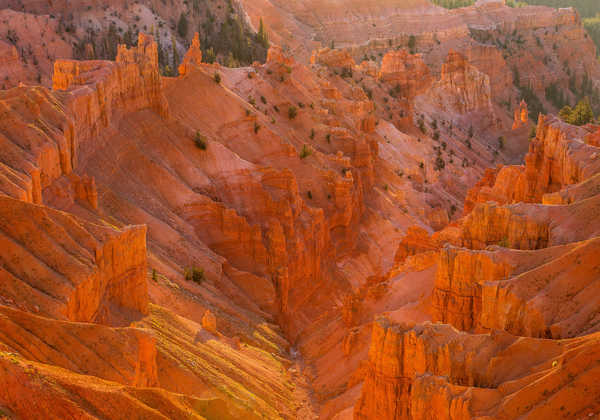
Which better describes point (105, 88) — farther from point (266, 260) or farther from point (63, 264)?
point (63, 264)

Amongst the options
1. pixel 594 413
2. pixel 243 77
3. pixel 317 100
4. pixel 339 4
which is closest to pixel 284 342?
pixel 594 413

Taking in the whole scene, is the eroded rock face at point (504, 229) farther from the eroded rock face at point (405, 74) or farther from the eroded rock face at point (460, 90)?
the eroded rock face at point (460, 90)

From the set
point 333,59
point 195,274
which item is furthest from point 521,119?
point 195,274

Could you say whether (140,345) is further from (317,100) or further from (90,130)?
(317,100)

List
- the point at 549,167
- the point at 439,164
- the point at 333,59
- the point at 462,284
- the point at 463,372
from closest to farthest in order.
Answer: the point at 463,372 → the point at 462,284 → the point at 549,167 → the point at 439,164 → the point at 333,59

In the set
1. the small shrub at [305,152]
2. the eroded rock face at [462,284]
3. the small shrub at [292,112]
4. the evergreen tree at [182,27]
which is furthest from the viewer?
the evergreen tree at [182,27]

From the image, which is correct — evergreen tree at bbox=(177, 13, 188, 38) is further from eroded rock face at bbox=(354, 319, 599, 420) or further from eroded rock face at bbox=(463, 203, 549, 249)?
eroded rock face at bbox=(354, 319, 599, 420)

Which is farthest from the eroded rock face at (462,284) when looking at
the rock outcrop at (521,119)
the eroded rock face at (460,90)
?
the rock outcrop at (521,119)

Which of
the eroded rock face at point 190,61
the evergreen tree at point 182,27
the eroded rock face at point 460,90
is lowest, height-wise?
the eroded rock face at point 460,90
